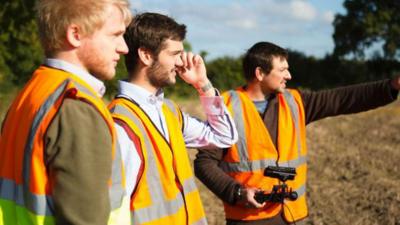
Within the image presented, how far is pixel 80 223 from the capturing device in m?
2.00

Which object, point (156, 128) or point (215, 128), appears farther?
point (215, 128)

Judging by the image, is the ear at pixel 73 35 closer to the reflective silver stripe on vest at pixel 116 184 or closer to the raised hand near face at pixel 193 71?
the reflective silver stripe on vest at pixel 116 184

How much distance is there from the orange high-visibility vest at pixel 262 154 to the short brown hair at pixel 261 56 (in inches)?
10.9

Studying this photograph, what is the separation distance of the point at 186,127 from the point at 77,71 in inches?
45.6

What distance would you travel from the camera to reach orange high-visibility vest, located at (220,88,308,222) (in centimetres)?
416

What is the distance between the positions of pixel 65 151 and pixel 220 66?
95.2 ft

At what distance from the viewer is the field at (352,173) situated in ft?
25.6

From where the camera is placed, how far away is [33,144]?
6.72 ft

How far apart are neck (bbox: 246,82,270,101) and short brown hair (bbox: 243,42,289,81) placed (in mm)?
64

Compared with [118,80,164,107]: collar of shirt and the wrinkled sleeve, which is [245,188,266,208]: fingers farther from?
[118,80,164,107]: collar of shirt

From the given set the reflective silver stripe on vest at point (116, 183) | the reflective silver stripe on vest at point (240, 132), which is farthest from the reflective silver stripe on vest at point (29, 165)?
the reflective silver stripe on vest at point (240, 132)

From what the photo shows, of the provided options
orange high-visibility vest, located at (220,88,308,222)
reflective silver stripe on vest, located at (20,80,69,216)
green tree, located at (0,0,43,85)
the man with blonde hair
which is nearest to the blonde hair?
the man with blonde hair

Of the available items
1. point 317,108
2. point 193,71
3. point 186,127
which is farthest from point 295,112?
point 186,127

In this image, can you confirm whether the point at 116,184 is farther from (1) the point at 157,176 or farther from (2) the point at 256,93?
(2) the point at 256,93
